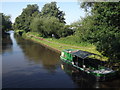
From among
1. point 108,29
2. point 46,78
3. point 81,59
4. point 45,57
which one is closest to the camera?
point 108,29

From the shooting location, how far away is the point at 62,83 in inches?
794

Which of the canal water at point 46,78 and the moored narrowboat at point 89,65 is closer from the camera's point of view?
the canal water at point 46,78

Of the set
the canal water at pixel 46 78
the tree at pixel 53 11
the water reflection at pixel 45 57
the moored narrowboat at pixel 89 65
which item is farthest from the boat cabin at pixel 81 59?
the tree at pixel 53 11

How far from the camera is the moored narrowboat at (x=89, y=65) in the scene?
20062 millimetres

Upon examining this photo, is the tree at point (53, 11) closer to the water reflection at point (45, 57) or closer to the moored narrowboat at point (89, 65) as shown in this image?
the water reflection at point (45, 57)

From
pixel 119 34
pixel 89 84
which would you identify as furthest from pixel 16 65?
pixel 119 34

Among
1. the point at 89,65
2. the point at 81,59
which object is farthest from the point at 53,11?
the point at 89,65

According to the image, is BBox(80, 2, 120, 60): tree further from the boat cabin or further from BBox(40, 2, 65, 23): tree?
BBox(40, 2, 65, 23): tree

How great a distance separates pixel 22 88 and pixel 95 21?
14.7 metres

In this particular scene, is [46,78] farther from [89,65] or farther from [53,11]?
[53,11]

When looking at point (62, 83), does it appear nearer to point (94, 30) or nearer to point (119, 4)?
point (94, 30)

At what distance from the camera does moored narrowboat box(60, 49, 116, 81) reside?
20062mm

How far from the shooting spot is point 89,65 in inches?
977

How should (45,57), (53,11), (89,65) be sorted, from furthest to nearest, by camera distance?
(53,11) < (45,57) < (89,65)
